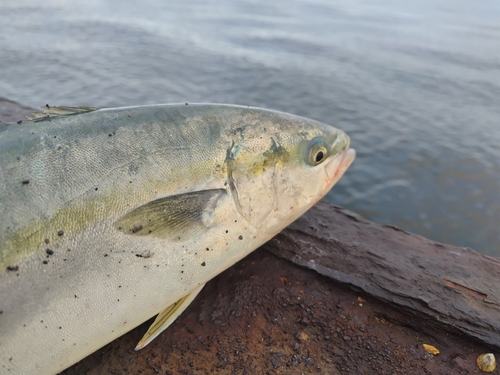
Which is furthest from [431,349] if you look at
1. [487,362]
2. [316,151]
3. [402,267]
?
[316,151]

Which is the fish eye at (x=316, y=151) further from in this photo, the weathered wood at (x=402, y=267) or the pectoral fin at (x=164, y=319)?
the pectoral fin at (x=164, y=319)

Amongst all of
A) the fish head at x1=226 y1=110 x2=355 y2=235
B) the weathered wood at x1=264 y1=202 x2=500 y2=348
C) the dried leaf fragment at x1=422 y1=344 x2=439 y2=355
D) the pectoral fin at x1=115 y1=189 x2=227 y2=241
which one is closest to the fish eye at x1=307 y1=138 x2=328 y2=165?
the fish head at x1=226 y1=110 x2=355 y2=235

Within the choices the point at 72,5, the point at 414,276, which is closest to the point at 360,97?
the point at 414,276

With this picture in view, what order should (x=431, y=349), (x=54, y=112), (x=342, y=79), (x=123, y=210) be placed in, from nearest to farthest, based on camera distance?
(x=123, y=210), (x=54, y=112), (x=431, y=349), (x=342, y=79)

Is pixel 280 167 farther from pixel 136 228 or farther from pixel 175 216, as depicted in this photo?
pixel 136 228

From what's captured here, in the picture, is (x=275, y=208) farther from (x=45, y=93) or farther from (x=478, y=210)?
(x=45, y=93)

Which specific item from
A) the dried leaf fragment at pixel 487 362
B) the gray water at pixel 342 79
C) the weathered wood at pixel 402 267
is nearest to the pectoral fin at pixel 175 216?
the weathered wood at pixel 402 267

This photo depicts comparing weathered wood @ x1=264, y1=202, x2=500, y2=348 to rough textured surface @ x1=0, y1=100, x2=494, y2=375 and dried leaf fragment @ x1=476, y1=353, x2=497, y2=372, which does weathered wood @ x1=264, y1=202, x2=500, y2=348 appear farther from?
dried leaf fragment @ x1=476, y1=353, x2=497, y2=372
